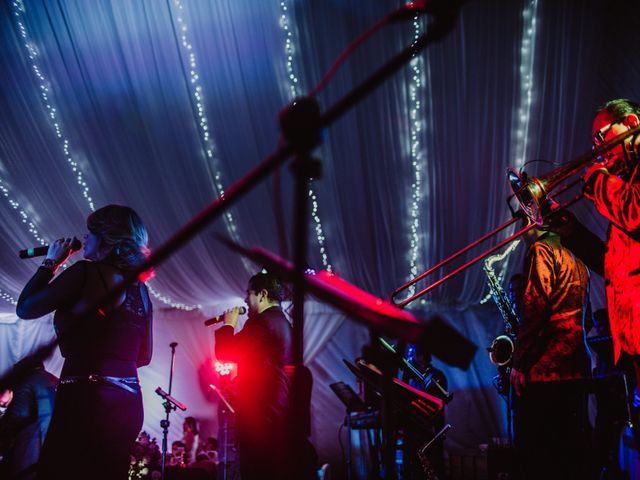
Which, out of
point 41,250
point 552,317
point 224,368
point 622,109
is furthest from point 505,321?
point 224,368

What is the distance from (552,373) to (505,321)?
2784 millimetres

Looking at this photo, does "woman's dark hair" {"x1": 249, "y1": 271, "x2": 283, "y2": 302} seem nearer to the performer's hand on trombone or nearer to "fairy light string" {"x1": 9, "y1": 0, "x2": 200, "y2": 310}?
the performer's hand on trombone

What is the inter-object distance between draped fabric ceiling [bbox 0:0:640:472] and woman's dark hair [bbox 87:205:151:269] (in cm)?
259

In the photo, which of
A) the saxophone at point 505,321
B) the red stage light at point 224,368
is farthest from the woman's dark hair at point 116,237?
the red stage light at point 224,368

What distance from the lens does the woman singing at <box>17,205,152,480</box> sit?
188 centimetres

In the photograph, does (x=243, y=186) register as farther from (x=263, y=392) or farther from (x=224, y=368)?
(x=224, y=368)

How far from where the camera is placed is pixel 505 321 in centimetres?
516

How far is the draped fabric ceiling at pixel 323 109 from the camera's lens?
4910 millimetres

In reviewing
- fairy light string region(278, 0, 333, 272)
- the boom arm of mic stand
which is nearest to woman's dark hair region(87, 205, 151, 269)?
the boom arm of mic stand

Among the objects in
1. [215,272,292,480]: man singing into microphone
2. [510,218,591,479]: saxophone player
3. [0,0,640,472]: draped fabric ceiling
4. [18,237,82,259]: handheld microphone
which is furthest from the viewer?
[0,0,640,472]: draped fabric ceiling

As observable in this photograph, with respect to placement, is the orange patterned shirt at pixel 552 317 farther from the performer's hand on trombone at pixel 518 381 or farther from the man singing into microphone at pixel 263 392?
the man singing into microphone at pixel 263 392

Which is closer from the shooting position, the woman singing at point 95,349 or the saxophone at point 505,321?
the woman singing at point 95,349

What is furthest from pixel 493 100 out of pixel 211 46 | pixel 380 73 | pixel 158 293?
pixel 158 293

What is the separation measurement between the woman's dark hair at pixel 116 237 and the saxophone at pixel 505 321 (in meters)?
2.91
